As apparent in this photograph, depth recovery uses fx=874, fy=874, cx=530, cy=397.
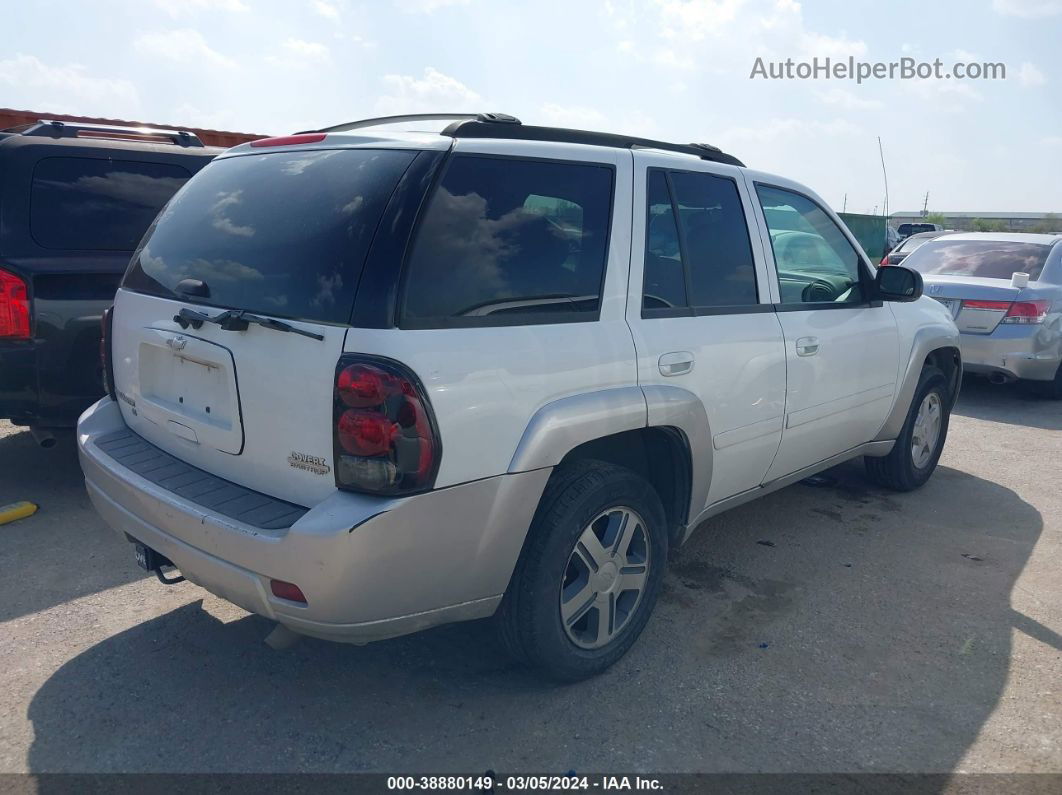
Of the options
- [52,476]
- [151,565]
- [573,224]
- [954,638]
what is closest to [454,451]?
[573,224]

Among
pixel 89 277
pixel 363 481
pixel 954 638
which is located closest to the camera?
pixel 363 481

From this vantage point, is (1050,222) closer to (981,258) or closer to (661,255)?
(981,258)

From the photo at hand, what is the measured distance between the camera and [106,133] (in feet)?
18.0

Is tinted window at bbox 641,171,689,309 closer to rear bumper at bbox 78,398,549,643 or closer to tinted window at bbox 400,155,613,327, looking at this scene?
tinted window at bbox 400,155,613,327

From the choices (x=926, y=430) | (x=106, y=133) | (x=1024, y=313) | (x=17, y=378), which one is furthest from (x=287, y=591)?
(x=1024, y=313)

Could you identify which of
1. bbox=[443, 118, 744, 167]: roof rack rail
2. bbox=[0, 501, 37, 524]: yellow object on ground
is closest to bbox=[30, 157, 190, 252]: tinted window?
bbox=[0, 501, 37, 524]: yellow object on ground

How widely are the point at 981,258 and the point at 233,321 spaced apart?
8.49 m

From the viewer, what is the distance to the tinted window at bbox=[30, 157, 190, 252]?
4.81 meters

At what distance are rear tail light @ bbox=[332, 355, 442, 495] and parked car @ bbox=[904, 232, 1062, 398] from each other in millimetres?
7270

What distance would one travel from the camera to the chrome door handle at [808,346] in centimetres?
402

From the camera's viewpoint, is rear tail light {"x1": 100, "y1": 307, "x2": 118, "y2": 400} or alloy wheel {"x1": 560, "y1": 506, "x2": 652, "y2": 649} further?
rear tail light {"x1": 100, "y1": 307, "x2": 118, "y2": 400}

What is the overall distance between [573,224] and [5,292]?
3.20m

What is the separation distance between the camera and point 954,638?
11.9ft

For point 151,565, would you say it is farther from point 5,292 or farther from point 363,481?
point 5,292
